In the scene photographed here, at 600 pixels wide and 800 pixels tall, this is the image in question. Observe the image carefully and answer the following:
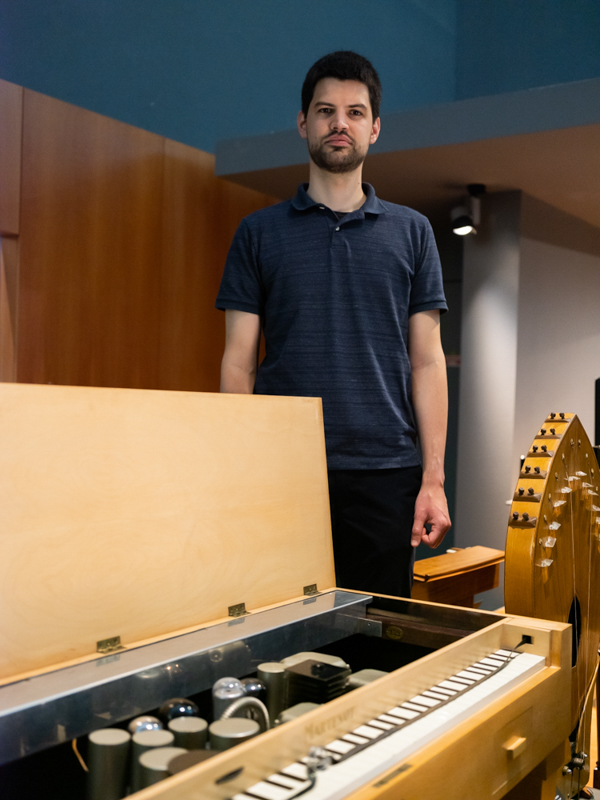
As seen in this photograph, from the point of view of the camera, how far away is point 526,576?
131 centimetres

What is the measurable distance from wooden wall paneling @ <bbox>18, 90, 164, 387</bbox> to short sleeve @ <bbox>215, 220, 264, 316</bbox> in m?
2.20

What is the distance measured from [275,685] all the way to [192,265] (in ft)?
→ 12.5

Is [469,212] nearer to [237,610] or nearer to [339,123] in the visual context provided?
[339,123]

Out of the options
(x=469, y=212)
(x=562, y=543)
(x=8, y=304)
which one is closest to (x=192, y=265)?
(x=8, y=304)

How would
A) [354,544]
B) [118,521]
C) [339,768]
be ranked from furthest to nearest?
[354,544] < [118,521] < [339,768]

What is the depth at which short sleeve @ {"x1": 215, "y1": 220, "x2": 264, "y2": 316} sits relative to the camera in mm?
1655

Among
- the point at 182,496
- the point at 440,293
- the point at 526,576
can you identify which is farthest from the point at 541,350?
the point at 182,496

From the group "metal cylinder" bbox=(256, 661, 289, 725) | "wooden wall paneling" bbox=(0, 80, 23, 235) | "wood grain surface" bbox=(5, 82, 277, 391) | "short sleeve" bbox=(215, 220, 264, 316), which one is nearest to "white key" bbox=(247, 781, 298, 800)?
"metal cylinder" bbox=(256, 661, 289, 725)

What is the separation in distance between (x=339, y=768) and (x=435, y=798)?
0.12m

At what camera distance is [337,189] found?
1.65 m

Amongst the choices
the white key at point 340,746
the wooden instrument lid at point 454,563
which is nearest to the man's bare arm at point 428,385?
the white key at point 340,746

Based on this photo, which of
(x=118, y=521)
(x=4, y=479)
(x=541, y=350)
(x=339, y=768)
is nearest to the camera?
(x=339, y=768)

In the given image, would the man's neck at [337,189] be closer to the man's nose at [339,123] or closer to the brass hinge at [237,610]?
the man's nose at [339,123]

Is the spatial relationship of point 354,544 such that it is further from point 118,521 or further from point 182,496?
point 118,521
